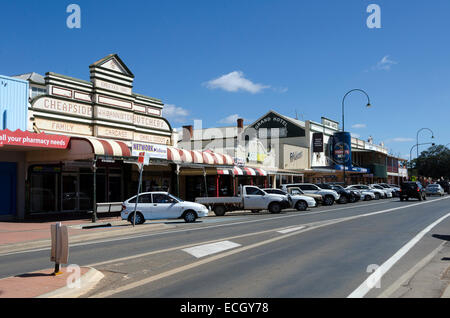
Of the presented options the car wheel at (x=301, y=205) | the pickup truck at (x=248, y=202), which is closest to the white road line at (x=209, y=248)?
the pickup truck at (x=248, y=202)

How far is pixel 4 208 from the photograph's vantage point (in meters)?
22.2

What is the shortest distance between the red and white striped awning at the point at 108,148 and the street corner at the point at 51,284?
1214 centimetres

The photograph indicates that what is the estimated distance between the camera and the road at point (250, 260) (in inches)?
293

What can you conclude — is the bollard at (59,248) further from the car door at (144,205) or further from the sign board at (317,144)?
the sign board at (317,144)

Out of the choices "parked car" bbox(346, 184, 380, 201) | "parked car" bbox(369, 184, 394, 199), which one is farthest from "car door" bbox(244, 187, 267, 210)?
"parked car" bbox(369, 184, 394, 199)

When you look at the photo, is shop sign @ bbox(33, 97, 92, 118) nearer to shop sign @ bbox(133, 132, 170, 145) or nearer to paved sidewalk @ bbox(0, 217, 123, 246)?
shop sign @ bbox(133, 132, 170, 145)

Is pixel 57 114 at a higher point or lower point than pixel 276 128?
lower

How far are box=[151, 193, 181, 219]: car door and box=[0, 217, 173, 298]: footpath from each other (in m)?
0.82

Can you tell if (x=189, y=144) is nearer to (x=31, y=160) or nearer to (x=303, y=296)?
(x=31, y=160)

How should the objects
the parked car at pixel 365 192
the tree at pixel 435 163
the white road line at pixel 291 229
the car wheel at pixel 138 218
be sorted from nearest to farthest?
the white road line at pixel 291 229
the car wheel at pixel 138 218
the parked car at pixel 365 192
the tree at pixel 435 163

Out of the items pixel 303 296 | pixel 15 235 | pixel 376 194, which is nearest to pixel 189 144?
pixel 376 194

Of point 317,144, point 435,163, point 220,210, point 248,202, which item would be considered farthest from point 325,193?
point 435,163
